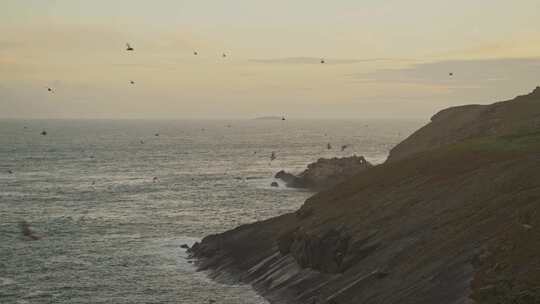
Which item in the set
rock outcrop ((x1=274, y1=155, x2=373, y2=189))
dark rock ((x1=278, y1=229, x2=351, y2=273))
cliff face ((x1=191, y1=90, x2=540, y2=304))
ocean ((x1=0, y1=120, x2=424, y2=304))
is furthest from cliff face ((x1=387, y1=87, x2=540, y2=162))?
rock outcrop ((x1=274, y1=155, x2=373, y2=189))

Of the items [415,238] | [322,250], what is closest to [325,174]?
[322,250]

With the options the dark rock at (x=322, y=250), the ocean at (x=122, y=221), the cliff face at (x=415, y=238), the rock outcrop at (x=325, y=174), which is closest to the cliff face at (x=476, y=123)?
the cliff face at (x=415, y=238)

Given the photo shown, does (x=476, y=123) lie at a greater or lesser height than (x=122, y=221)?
greater

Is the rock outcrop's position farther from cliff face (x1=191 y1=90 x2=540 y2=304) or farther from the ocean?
cliff face (x1=191 y1=90 x2=540 y2=304)

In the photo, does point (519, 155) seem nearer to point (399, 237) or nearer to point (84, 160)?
point (399, 237)

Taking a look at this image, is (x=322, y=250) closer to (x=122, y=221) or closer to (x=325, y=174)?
(x=122, y=221)
